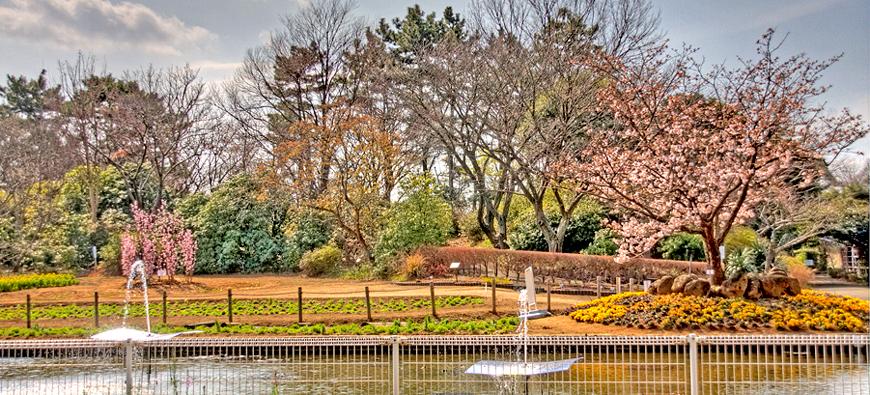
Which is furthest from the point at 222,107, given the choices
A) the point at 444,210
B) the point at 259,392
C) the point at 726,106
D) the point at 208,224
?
the point at 259,392

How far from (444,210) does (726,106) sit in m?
14.3

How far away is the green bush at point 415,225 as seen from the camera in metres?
31.4

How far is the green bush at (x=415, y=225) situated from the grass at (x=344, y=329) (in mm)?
13550

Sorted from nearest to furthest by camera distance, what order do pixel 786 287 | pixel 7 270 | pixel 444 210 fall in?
1. pixel 786 287
2. pixel 444 210
3. pixel 7 270

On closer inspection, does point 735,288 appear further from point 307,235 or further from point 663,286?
point 307,235

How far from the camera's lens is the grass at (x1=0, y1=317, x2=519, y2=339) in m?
16.5

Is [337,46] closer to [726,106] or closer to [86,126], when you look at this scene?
[86,126]

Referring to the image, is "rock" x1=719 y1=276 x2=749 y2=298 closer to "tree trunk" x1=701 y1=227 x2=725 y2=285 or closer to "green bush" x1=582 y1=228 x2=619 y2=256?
"tree trunk" x1=701 y1=227 x2=725 y2=285

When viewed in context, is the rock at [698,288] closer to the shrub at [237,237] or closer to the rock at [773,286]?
the rock at [773,286]

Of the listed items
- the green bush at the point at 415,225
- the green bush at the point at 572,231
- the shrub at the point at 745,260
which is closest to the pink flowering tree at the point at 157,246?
the green bush at the point at 415,225

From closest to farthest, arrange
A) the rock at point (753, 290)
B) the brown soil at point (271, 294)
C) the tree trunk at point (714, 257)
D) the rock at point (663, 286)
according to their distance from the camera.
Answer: the rock at point (753, 290) < the tree trunk at point (714, 257) < the rock at point (663, 286) < the brown soil at point (271, 294)

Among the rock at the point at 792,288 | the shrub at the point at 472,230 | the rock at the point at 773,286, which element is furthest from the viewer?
the shrub at the point at 472,230

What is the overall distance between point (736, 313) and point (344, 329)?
7.87 meters

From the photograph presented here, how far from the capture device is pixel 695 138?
63.3 feet
